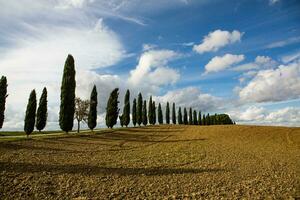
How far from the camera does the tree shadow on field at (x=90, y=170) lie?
1678cm

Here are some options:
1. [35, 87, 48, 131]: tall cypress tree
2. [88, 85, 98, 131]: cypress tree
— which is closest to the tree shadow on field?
[35, 87, 48, 131]: tall cypress tree

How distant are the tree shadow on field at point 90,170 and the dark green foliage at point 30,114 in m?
25.5

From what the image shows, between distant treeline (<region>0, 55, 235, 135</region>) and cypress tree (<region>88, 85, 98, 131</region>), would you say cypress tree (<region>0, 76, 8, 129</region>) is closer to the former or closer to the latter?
distant treeline (<region>0, 55, 235, 135</region>)

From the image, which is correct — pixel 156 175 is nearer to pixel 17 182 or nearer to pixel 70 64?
pixel 17 182

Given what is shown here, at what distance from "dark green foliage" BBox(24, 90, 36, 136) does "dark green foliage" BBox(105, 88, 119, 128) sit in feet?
63.6

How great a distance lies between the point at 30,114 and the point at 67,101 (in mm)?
6033

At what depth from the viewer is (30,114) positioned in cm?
4294

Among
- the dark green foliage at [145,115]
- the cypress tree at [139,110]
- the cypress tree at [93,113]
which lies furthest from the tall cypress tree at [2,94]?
the dark green foliage at [145,115]

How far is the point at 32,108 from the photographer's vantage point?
43688mm

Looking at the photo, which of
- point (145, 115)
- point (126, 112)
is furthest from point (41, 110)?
point (145, 115)

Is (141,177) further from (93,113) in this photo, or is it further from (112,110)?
(112,110)

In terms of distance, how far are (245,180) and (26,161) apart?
14289 millimetres

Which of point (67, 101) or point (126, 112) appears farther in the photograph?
point (126, 112)

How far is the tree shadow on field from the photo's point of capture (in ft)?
55.1
